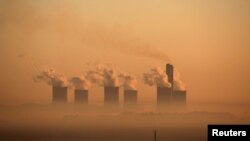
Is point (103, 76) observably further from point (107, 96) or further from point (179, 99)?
point (179, 99)

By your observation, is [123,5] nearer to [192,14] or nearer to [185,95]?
[192,14]

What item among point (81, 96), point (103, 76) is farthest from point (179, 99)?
point (81, 96)

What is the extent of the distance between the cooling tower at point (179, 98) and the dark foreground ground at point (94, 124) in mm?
87

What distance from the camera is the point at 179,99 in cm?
443

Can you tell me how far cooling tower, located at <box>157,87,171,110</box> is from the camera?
14.4ft

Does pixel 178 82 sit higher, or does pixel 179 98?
pixel 178 82

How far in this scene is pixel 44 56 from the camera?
434 centimetres

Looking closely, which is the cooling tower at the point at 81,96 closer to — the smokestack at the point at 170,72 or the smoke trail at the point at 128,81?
the smoke trail at the point at 128,81

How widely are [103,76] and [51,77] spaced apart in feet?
1.61

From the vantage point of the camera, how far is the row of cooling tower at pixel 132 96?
4.34 meters

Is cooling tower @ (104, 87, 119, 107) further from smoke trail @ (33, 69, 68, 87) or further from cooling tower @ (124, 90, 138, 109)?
smoke trail @ (33, 69, 68, 87)

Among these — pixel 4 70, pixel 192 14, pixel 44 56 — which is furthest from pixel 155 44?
pixel 4 70

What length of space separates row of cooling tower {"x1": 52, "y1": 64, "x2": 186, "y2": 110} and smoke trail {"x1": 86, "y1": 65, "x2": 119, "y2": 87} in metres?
0.06

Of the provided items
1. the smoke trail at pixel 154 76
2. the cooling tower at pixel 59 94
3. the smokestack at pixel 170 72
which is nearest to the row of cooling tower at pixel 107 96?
the cooling tower at pixel 59 94
